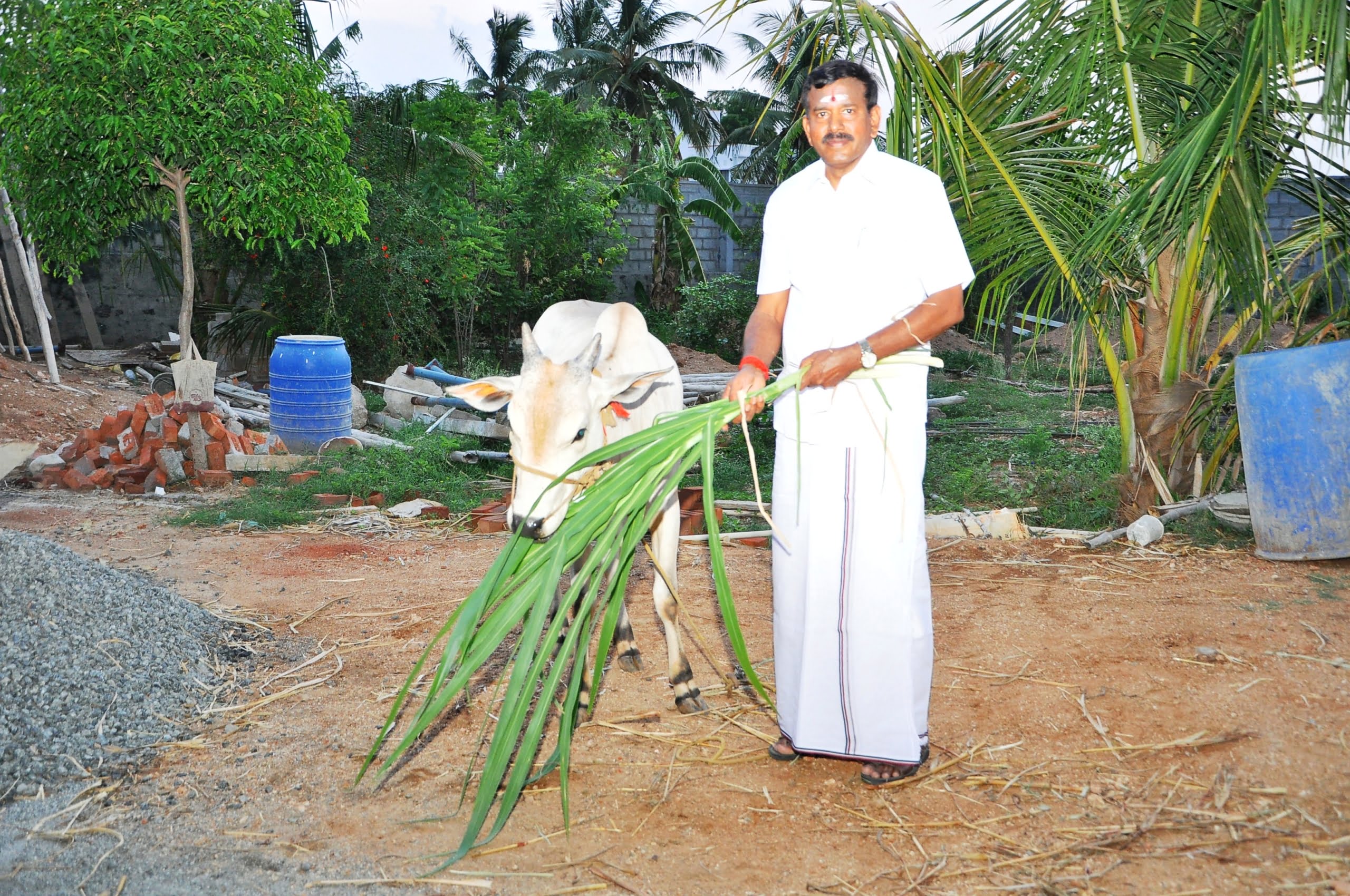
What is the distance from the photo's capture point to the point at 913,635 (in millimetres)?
2908

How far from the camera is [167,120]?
7.84m

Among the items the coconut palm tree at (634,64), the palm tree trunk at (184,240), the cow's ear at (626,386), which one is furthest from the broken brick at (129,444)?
the coconut palm tree at (634,64)

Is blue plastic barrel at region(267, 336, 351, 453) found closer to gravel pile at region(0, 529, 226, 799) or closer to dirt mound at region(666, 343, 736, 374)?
gravel pile at region(0, 529, 226, 799)

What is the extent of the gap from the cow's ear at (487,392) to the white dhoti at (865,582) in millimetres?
859

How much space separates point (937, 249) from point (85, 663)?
3160 millimetres

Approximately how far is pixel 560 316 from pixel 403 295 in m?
8.46

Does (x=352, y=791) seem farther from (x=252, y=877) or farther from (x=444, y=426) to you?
(x=444, y=426)

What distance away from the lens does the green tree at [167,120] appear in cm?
777

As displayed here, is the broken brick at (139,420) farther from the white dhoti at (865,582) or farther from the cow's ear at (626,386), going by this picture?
the white dhoti at (865,582)

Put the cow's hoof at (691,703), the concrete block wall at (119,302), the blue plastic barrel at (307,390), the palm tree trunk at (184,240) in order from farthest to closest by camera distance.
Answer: the concrete block wall at (119,302) < the blue plastic barrel at (307,390) < the palm tree trunk at (184,240) < the cow's hoof at (691,703)

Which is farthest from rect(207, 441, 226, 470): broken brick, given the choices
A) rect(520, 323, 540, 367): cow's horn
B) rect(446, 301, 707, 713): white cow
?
rect(520, 323, 540, 367): cow's horn

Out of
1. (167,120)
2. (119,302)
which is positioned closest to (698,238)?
(119,302)

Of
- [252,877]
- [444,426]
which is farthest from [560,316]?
[444,426]

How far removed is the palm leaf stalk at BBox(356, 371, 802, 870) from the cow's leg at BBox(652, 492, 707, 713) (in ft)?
2.46
